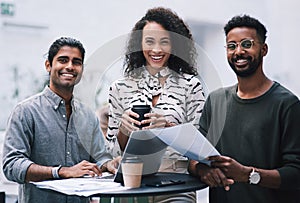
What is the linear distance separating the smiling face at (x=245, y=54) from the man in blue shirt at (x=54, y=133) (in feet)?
2.12

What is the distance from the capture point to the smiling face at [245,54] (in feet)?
6.12

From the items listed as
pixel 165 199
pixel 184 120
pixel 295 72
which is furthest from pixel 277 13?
pixel 165 199

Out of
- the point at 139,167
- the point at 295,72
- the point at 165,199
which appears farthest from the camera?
the point at 295,72

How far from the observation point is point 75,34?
127 inches

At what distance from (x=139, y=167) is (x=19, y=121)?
61cm

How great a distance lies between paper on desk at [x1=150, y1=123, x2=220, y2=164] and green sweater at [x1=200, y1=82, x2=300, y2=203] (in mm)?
347

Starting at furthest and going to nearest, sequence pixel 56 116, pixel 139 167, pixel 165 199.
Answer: pixel 56 116, pixel 165 199, pixel 139 167

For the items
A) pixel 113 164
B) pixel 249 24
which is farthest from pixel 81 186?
pixel 249 24

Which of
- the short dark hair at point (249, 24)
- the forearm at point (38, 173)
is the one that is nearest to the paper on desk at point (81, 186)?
the forearm at point (38, 173)

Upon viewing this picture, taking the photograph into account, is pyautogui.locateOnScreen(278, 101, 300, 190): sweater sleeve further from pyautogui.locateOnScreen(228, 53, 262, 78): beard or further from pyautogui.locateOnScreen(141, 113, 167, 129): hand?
pyautogui.locateOnScreen(141, 113, 167, 129): hand

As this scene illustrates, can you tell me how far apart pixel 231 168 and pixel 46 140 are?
78 centimetres

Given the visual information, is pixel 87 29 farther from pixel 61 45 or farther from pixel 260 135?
pixel 260 135

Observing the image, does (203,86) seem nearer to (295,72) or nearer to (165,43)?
(165,43)

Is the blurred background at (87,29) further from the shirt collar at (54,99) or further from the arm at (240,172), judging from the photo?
the arm at (240,172)
